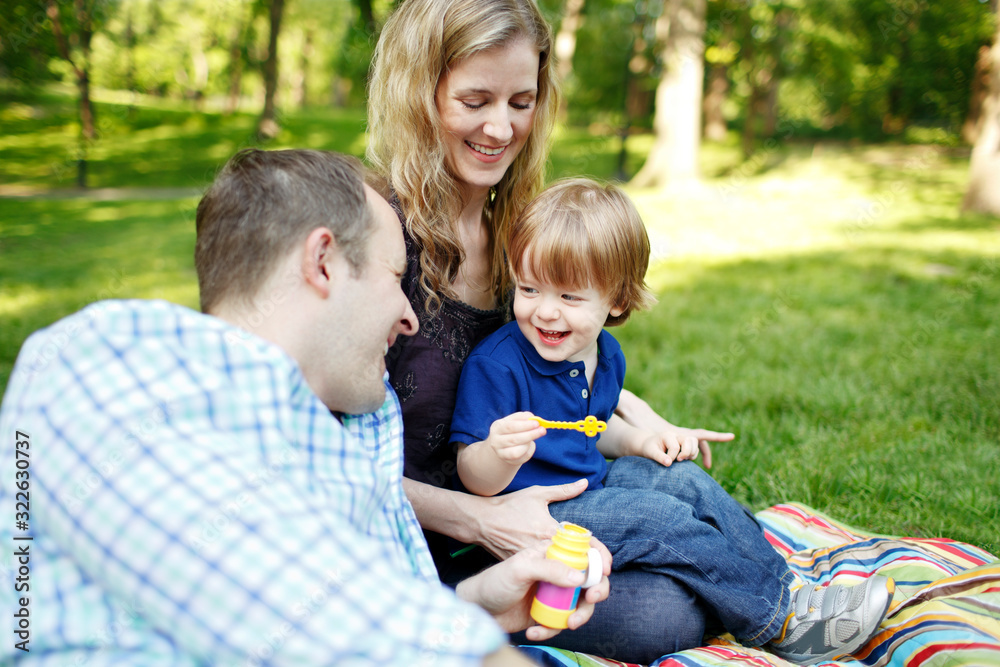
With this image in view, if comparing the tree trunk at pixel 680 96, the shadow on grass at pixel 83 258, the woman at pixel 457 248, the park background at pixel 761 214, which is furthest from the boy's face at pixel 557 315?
the tree trunk at pixel 680 96

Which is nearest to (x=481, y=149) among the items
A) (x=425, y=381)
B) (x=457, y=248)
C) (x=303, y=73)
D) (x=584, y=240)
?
(x=457, y=248)

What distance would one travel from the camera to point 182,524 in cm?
94

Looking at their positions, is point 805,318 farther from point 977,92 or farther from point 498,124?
point 977,92

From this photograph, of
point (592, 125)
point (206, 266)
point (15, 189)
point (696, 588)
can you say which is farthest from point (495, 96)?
point (592, 125)

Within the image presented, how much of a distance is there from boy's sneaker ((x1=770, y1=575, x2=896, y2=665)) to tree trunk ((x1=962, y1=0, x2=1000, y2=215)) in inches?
339

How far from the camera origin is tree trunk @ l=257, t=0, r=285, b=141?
14.0 m

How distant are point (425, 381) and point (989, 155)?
920 centimetres

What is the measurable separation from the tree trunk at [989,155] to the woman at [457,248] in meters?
8.48

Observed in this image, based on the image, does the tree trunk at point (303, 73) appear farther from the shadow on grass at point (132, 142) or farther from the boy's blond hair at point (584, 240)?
the boy's blond hair at point (584, 240)

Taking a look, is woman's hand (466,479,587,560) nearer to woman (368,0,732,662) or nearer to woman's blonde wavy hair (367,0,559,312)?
woman (368,0,732,662)

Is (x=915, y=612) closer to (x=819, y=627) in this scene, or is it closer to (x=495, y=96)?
(x=819, y=627)

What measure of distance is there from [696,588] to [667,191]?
10.5 metres

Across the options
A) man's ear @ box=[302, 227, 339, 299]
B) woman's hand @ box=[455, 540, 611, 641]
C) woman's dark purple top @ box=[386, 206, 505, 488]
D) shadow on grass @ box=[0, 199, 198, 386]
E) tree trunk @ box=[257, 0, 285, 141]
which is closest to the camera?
man's ear @ box=[302, 227, 339, 299]

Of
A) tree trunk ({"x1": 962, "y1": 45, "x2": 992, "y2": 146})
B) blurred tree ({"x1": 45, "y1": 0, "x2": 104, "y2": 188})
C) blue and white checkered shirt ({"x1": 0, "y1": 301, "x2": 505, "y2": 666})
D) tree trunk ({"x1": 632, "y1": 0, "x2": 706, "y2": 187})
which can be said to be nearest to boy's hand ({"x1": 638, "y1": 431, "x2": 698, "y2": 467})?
blue and white checkered shirt ({"x1": 0, "y1": 301, "x2": 505, "y2": 666})
